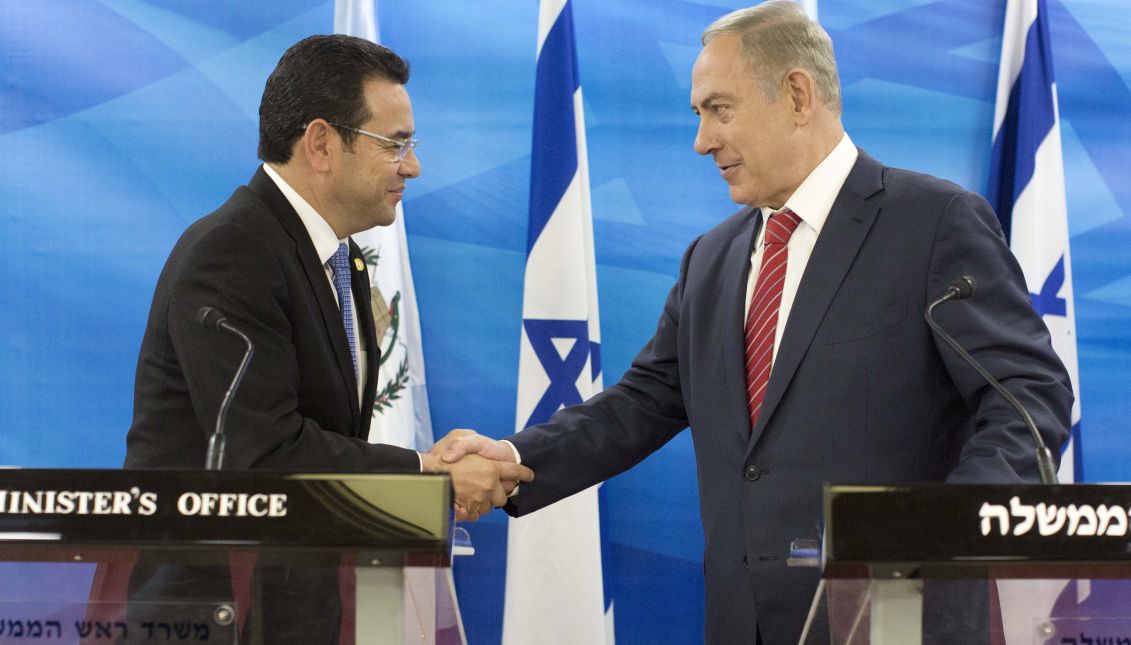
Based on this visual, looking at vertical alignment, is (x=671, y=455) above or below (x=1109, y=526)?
above

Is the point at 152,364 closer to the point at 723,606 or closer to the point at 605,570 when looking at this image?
the point at 723,606

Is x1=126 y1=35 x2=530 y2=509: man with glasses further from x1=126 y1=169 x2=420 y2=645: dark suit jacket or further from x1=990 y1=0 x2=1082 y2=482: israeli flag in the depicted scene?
x1=990 y1=0 x2=1082 y2=482: israeli flag

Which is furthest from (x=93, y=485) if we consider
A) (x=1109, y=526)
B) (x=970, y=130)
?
(x=970, y=130)

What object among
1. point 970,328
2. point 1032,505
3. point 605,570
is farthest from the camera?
point 605,570

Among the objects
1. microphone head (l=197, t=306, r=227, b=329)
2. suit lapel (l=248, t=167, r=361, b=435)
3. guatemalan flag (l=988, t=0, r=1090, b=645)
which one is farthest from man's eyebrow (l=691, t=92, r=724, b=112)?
guatemalan flag (l=988, t=0, r=1090, b=645)

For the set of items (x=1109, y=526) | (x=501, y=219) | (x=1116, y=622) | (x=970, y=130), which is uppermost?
(x=970, y=130)

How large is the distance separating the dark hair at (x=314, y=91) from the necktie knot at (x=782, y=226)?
3.32 ft

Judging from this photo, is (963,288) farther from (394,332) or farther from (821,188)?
(394,332)

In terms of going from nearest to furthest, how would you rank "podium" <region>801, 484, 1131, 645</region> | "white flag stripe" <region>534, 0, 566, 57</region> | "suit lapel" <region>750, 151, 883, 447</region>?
"podium" <region>801, 484, 1131, 645</region> < "suit lapel" <region>750, 151, 883, 447</region> < "white flag stripe" <region>534, 0, 566, 57</region>

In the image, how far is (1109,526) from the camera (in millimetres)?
1548

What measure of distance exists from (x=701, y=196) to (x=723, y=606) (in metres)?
2.16

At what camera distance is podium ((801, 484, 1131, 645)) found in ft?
4.97

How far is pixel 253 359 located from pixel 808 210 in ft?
4.26

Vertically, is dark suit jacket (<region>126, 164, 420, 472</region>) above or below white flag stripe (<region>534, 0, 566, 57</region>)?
below
